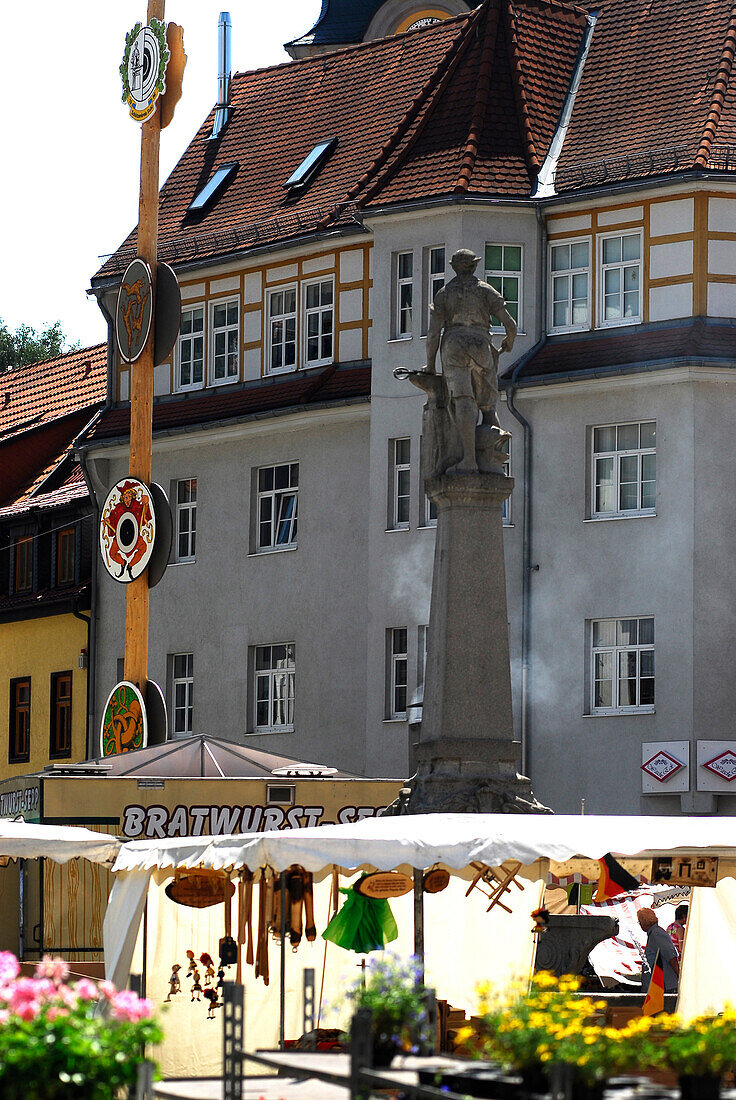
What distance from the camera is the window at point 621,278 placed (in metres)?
33.6

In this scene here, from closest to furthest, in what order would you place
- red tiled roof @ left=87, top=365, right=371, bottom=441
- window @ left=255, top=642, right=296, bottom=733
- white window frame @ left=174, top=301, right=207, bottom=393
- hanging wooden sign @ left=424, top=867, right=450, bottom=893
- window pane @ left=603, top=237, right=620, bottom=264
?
hanging wooden sign @ left=424, top=867, right=450, bottom=893 < window pane @ left=603, top=237, right=620, bottom=264 < red tiled roof @ left=87, top=365, right=371, bottom=441 < window @ left=255, top=642, right=296, bottom=733 < white window frame @ left=174, top=301, right=207, bottom=393

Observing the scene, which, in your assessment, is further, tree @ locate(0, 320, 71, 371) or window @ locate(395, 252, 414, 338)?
tree @ locate(0, 320, 71, 371)

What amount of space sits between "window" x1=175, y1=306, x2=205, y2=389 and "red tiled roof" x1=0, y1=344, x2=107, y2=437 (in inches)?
326

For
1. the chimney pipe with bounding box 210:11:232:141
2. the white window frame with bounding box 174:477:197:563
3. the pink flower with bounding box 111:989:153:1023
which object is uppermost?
the chimney pipe with bounding box 210:11:232:141

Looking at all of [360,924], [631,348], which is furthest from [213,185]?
[360,924]

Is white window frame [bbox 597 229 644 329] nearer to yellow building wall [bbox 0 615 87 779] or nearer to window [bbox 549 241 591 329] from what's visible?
window [bbox 549 241 591 329]

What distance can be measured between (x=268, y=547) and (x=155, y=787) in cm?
1293

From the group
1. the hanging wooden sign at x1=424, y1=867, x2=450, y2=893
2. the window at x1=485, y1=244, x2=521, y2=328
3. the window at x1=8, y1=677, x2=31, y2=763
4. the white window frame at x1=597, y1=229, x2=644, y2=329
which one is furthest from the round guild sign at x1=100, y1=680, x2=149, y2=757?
the window at x1=8, y1=677, x2=31, y2=763

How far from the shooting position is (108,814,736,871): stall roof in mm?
14508

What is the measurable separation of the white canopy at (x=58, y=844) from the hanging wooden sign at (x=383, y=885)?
2.28m

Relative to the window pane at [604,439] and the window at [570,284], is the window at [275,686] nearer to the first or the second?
the window pane at [604,439]

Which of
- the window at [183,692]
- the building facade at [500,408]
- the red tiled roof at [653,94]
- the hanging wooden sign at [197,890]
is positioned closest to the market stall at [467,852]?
the hanging wooden sign at [197,890]

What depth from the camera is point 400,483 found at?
3500 centimetres

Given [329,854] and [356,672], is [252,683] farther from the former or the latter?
[329,854]
